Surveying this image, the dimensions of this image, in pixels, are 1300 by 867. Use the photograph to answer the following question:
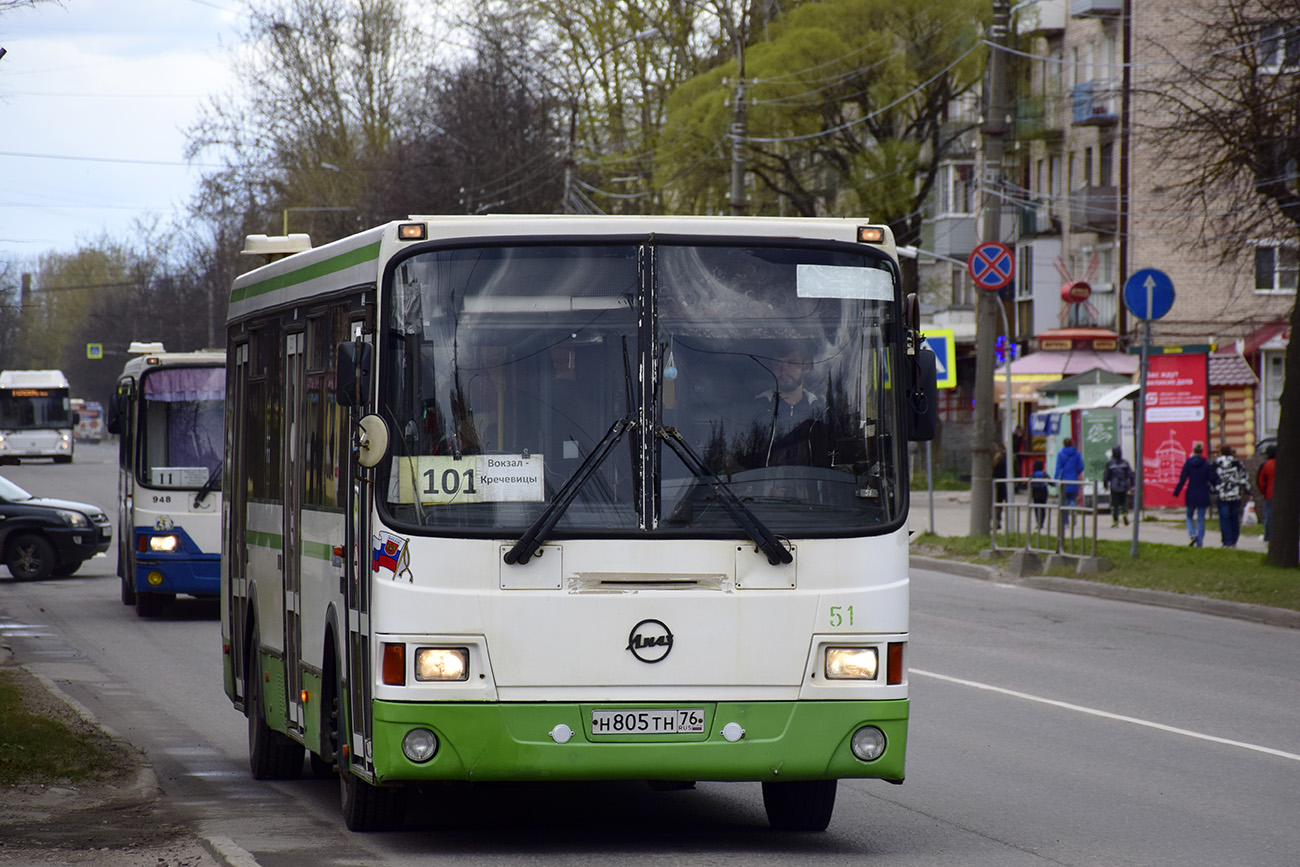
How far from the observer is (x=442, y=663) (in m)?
7.61

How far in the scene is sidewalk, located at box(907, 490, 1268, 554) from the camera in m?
32.0

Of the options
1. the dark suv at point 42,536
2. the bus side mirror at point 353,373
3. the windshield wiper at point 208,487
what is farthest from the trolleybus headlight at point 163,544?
the bus side mirror at point 353,373

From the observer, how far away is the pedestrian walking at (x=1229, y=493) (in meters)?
29.9

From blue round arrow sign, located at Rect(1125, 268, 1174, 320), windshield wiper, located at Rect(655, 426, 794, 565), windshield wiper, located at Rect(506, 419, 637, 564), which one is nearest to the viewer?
windshield wiper, located at Rect(506, 419, 637, 564)

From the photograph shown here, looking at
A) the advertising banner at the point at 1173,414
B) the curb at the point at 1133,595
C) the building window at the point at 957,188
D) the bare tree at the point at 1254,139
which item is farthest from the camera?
the building window at the point at 957,188

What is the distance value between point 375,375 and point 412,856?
6.22 ft

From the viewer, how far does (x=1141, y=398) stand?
24797 millimetres

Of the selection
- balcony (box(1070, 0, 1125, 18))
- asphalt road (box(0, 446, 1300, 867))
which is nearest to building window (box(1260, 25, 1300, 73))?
asphalt road (box(0, 446, 1300, 867))

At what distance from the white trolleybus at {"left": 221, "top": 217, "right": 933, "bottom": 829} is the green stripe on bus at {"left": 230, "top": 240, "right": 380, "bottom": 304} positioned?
7 cm

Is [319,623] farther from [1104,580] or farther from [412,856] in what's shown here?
[1104,580]

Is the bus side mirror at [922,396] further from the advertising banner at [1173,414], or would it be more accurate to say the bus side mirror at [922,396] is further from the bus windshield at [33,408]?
the bus windshield at [33,408]

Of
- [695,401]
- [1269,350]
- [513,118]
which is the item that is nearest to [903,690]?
[695,401]

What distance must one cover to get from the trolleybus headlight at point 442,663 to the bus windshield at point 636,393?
0.45m

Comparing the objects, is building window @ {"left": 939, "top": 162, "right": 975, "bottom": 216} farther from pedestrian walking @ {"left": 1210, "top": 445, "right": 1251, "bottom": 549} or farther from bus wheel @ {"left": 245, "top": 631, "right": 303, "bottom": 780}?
bus wheel @ {"left": 245, "top": 631, "right": 303, "bottom": 780}
